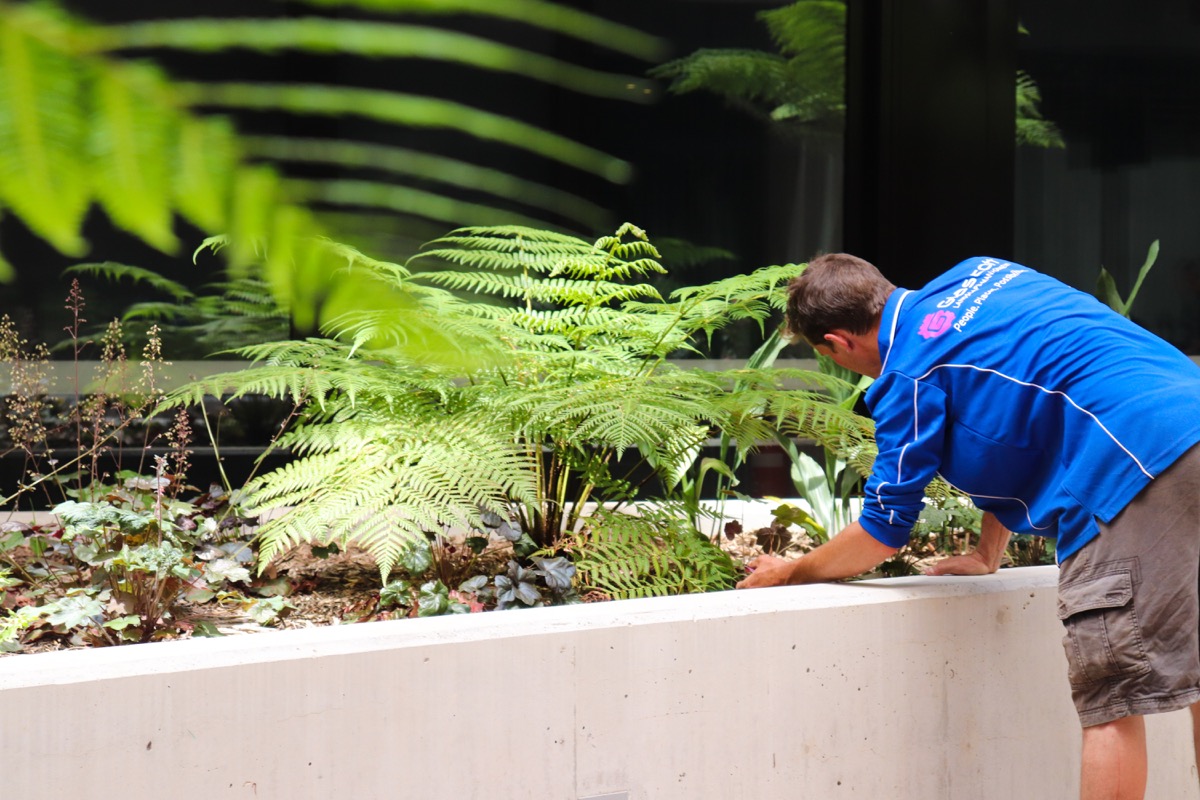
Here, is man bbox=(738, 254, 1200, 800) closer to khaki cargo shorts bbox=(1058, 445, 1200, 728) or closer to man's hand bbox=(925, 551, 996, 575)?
khaki cargo shorts bbox=(1058, 445, 1200, 728)

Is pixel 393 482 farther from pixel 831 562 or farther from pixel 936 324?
pixel 936 324

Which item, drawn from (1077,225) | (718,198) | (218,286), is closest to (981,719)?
(218,286)

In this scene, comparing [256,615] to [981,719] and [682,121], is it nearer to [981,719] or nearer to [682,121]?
[981,719]

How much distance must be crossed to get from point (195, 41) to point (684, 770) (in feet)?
6.16

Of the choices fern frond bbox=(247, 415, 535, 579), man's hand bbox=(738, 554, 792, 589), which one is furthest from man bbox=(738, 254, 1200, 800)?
fern frond bbox=(247, 415, 535, 579)

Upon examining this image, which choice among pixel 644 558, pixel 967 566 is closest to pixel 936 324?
pixel 967 566

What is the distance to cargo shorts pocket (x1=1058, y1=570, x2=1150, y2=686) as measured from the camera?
1.75 m

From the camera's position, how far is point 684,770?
6.33 ft

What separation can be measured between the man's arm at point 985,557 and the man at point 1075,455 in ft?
0.89

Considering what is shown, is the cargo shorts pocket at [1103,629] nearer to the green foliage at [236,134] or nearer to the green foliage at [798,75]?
the green foliage at [236,134]

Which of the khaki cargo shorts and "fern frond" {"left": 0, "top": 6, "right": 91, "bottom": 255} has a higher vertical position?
"fern frond" {"left": 0, "top": 6, "right": 91, "bottom": 255}

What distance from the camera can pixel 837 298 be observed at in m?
2.03

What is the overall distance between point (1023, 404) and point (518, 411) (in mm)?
1038

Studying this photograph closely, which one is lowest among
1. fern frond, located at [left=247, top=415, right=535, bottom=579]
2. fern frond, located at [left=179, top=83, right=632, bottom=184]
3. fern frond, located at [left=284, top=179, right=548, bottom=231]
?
fern frond, located at [left=247, top=415, right=535, bottom=579]
